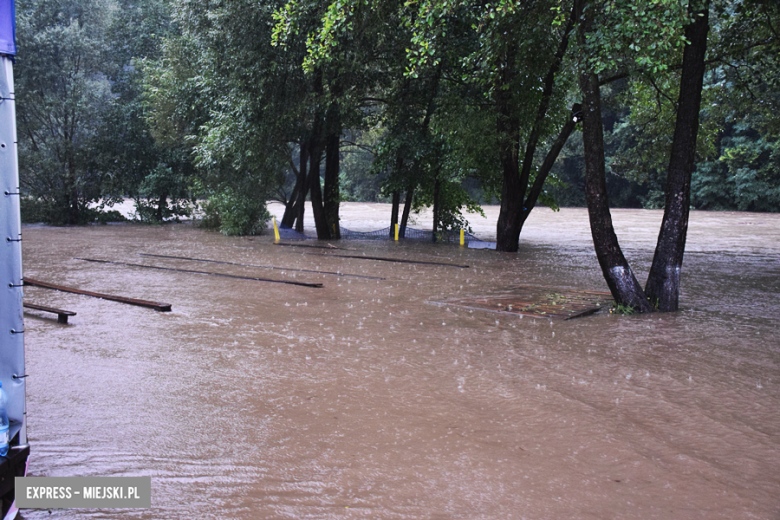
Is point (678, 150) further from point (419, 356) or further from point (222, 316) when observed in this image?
point (222, 316)

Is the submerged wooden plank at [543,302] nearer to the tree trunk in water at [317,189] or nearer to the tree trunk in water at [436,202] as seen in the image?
the tree trunk in water at [436,202]

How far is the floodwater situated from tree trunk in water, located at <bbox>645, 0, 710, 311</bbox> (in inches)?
21.6

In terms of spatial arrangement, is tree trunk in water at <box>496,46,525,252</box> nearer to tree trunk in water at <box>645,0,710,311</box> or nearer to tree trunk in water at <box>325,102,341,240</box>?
tree trunk in water at <box>645,0,710,311</box>

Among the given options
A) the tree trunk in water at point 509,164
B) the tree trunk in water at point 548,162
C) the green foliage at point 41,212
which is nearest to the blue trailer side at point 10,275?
the tree trunk in water at point 509,164

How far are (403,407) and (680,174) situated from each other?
7128mm

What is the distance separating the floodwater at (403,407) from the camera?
4.20 metres

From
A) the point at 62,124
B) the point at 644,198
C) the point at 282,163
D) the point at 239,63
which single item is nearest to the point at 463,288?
the point at 239,63

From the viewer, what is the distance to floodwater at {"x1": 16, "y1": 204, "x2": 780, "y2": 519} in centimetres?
420

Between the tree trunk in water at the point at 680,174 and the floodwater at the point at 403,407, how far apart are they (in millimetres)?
548

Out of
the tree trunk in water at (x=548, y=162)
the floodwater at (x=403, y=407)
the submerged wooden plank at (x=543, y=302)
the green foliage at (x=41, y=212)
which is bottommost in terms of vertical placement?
the floodwater at (x=403, y=407)

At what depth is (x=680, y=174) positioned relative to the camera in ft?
34.3

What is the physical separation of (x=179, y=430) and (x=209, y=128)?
61.7 feet

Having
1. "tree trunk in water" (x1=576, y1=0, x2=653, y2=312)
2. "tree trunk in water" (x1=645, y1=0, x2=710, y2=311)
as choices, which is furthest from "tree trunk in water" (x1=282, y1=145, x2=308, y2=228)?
"tree trunk in water" (x1=645, y1=0, x2=710, y2=311)

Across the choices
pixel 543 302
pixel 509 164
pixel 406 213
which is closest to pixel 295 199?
pixel 406 213
